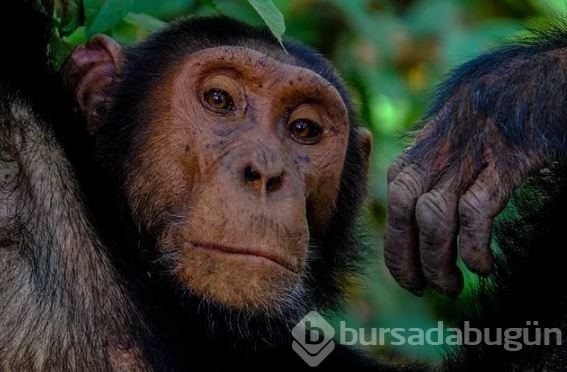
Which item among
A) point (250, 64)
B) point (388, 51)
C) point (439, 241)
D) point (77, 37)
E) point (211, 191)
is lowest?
point (439, 241)

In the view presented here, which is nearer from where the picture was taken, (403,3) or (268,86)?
(268,86)

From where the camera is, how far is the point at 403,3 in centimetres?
1133

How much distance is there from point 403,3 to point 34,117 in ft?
25.8

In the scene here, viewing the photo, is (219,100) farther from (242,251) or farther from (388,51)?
(388,51)

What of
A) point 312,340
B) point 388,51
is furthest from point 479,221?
point 388,51

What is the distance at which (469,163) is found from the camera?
371 cm

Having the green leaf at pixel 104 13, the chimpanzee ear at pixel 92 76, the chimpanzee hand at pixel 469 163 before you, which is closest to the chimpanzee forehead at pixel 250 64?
the chimpanzee ear at pixel 92 76

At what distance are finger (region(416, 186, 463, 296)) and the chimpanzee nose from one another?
24.7 inches

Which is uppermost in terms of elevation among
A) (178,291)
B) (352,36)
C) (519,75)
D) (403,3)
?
(403,3)

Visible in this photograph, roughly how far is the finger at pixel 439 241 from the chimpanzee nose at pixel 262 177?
2.06 feet

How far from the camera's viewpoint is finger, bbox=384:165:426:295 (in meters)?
3.63

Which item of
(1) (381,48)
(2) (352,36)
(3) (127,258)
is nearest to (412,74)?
(2) (352,36)

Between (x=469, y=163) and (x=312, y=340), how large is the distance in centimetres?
135

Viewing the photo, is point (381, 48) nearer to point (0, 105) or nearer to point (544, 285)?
point (544, 285)
